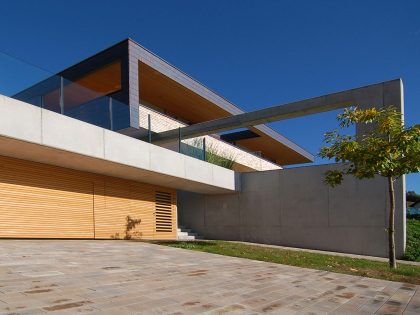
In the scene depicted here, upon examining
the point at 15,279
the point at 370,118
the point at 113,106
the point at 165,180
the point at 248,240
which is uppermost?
the point at 113,106

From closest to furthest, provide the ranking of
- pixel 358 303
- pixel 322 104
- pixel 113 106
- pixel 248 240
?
pixel 358 303, pixel 113 106, pixel 322 104, pixel 248 240

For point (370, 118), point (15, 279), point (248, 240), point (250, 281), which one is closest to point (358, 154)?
point (370, 118)

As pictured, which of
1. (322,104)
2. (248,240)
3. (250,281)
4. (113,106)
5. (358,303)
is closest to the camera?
(358,303)

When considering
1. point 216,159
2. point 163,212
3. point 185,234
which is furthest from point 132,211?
point 216,159

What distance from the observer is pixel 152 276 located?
21.9 feet

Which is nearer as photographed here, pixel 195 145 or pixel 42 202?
pixel 42 202

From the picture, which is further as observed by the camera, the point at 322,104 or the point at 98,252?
the point at 322,104

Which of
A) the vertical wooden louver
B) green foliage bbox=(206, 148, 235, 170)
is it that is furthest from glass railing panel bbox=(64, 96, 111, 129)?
green foliage bbox=(206, 148, 235, 170)

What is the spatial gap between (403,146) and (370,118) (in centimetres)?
111

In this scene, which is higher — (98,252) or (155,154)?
(155,154)

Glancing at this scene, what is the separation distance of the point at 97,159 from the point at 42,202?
221 cm

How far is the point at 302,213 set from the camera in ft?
53.4

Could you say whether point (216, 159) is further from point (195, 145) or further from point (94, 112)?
point (94, 112)

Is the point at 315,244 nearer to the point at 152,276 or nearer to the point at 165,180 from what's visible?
the point at 165,180
